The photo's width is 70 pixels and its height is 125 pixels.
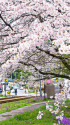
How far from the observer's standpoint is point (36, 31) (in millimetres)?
5336

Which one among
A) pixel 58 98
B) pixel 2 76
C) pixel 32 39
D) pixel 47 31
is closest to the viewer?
pixel 32 39

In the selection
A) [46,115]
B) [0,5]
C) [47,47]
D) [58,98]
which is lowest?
[46,115]

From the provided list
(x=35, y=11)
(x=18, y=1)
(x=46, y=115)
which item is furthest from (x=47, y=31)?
(x=46, y=115)

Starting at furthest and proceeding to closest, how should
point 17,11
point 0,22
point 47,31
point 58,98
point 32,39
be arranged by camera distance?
point 0,22
point 58,98
point 17,11
point 47,31
point 32,39

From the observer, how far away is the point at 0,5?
21.0 feet

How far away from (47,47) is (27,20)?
225 centimetres

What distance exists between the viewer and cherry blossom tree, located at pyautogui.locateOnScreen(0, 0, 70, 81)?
4079 millimetres

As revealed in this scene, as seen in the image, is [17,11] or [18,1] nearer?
[17,11]

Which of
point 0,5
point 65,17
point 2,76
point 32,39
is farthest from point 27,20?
point 32,39

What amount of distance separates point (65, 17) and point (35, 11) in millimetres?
1366

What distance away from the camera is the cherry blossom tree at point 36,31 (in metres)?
4.08

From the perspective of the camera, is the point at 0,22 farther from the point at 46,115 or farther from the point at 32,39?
the point at 46,115

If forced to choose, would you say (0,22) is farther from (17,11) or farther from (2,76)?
(2,76)

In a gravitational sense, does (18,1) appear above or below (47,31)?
above
